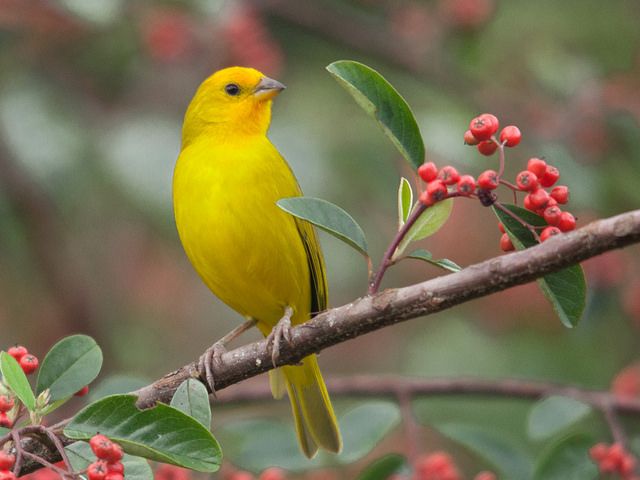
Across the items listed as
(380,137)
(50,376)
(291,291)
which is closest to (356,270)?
(380,137)

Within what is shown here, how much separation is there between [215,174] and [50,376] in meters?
1.47

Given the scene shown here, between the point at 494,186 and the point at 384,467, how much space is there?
150 centimetres

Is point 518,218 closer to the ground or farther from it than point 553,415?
farther from it

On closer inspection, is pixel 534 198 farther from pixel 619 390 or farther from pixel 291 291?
pixel 619 390

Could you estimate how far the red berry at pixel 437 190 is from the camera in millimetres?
2219

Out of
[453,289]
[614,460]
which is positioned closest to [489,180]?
[453,289]

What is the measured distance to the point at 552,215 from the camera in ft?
7.30

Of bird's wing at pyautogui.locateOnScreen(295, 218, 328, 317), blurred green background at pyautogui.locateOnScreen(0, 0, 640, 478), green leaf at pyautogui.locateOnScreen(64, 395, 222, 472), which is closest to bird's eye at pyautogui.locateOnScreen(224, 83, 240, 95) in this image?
blurred green background at pyautogui.locateOnScreen(0, 0, 640, 478)

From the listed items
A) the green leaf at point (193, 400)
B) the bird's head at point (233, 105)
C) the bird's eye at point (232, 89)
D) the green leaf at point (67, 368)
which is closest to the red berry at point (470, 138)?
the green leaf at point (193, 400)

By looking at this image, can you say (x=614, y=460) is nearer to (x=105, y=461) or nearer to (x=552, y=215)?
(x=552, y=215)

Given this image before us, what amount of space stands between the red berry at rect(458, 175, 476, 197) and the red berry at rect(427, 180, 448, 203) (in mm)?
40

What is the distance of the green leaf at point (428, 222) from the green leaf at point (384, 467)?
121cm

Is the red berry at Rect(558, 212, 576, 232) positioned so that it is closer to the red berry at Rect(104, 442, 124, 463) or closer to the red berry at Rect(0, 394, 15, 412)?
the red berry at Rect(104, 442, 124, 463)

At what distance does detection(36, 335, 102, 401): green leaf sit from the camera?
2469 millimetres
